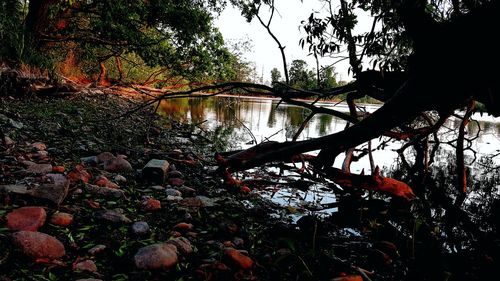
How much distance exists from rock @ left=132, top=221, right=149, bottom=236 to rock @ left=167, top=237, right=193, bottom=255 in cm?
19

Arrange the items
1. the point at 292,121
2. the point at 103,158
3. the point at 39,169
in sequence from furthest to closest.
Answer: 1. the point at 292,121
2. the point at 103,158
3. the point at 39,169

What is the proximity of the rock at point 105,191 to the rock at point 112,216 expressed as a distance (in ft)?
1.36

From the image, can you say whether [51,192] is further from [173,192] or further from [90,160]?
[90,160]

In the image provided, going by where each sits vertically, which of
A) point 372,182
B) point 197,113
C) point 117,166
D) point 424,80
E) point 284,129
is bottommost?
point 197,113

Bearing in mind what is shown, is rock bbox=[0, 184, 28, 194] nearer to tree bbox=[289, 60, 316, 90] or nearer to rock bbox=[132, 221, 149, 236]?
rock bbox=[132, 221, 149, 236]

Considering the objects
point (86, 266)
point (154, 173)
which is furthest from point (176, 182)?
point (86, 266)

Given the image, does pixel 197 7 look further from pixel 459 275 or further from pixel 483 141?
pixel 483 141

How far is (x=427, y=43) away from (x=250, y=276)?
1889 mm

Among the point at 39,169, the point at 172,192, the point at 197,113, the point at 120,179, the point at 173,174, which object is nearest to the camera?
the point at 39,169

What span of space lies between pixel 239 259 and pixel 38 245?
0.94m

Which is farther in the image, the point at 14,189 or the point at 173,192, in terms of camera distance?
the point at 173,192

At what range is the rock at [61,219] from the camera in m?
1.74

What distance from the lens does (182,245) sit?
1.79 metres

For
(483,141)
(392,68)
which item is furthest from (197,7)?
(483,141)
